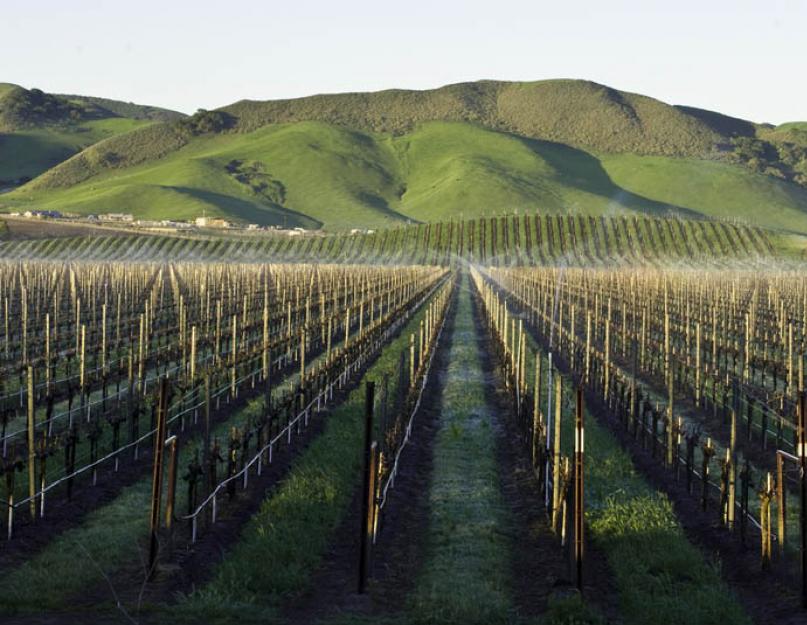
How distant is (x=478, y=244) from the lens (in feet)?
400

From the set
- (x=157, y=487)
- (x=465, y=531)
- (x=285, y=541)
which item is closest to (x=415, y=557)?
(x=465, y=531)

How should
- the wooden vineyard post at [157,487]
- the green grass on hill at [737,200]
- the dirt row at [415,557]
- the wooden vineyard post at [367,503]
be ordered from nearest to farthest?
the dirt row at [415,557]
the wooden vineyard post at [367,503]
the wooden vineyard post at [157,487]
the green grass on hill at [737,200]

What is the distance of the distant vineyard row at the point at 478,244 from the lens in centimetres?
10794

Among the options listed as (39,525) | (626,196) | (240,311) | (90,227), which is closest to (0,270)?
(240,311)

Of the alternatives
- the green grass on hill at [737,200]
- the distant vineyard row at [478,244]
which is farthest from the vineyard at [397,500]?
the green grass on hill at [737,200]

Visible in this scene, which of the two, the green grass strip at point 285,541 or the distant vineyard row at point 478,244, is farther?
the distant vineyard row at point 478,244

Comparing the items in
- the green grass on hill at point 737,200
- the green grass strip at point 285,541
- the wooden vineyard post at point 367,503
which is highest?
the green grass on hill at point 737,200

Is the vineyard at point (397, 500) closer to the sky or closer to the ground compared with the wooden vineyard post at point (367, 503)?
closer to the ground

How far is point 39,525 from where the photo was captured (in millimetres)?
11680

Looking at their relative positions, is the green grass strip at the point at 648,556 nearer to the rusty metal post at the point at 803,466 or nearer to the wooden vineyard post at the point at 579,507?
the wooden vineyard post at the point at 579,507

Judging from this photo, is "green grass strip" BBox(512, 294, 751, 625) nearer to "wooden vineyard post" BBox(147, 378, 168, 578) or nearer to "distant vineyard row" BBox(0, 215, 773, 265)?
"wooden vineyard post" BBox(147, 378, 168, 578)

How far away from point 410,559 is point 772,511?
459 cm

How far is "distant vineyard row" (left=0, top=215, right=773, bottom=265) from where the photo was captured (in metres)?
108

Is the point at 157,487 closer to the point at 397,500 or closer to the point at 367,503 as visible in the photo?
the point at 367,503
